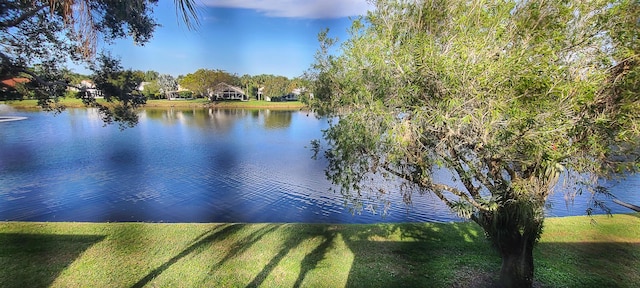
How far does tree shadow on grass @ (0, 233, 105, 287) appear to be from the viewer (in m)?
3.62

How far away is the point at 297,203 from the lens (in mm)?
8070

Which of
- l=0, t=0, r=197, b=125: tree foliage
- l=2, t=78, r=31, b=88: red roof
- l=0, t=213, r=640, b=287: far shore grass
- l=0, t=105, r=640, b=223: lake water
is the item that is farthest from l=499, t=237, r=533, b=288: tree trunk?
l=2, t=78, r=31, b=88: red roof

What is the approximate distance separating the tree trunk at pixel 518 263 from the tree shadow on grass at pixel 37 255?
4.92 meters

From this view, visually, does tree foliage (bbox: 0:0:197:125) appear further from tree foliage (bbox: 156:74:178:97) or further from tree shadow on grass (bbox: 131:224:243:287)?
tree foliage (bbox: 156:74:178:97)

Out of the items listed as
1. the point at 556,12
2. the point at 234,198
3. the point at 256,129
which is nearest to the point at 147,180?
the point at 234,198

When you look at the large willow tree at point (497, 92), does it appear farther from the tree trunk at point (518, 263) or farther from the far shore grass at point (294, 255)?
the far shore grass at point (294, 255)

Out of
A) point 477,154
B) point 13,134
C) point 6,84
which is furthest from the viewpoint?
point 13,134

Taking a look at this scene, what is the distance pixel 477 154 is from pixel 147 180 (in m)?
9.26

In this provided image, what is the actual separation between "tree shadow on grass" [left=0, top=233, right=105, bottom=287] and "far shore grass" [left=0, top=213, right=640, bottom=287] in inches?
0.4

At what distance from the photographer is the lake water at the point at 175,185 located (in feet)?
23.5

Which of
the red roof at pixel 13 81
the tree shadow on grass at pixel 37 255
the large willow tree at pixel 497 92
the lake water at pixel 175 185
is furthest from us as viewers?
the lake water at pixel 175 185

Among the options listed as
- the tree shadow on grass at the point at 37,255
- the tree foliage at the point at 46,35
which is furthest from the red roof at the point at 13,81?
the tree shadow on grass at the point at 37,255

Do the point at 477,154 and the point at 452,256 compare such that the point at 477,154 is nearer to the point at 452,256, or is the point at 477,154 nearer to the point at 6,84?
the point at 452,256

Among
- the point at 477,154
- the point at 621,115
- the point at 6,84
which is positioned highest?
the point at 6,84
